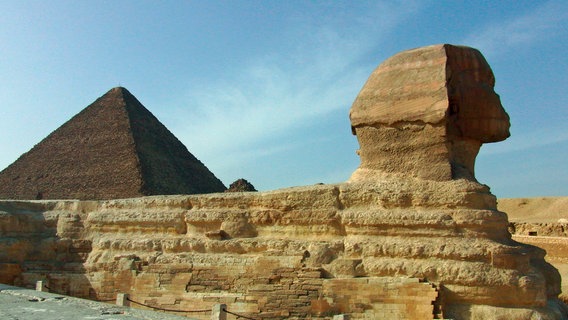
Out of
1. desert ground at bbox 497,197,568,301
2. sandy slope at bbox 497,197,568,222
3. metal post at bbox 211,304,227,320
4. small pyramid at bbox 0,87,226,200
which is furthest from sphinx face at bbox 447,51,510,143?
small pyramid at bbox 0,87,226,200

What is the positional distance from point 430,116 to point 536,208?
30006mm

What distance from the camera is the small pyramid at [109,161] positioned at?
123 feet

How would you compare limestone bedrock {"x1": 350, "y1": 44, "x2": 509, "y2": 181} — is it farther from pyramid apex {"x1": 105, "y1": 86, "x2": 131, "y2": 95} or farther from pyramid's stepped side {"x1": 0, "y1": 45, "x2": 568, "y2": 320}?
pyramid apex {"x1": 105, "y1": 86, "x2": 131, "y2": 95}

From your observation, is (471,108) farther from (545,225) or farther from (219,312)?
(545,225)

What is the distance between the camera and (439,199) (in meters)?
7.25

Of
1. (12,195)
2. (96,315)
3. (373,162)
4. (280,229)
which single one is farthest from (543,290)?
(12,195)

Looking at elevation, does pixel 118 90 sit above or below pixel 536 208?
above

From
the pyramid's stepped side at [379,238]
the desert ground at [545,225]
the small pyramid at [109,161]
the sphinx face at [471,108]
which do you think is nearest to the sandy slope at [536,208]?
the desert ground at [545,225]

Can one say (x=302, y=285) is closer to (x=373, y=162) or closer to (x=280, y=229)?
(x=280, y=229)

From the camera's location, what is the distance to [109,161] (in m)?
39.8

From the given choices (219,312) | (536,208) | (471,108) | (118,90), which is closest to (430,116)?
(471,108)

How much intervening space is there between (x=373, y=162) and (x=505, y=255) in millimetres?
2235

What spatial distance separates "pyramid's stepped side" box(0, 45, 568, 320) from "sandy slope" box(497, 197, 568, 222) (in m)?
26.2

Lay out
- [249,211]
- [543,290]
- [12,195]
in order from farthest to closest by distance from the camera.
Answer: [12,195] < [249,211] < [543,290]
